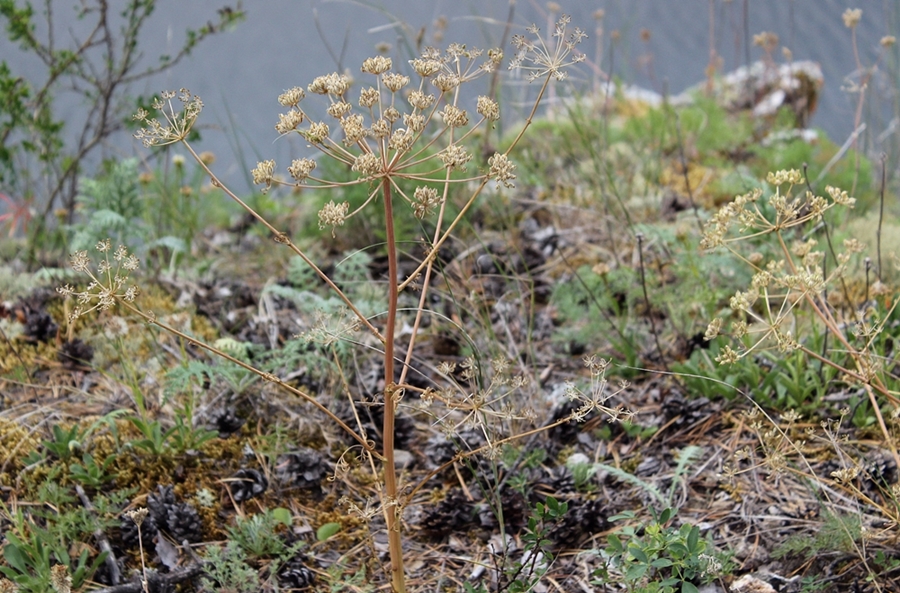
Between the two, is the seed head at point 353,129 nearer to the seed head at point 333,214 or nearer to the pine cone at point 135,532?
the seed head at point 333,214

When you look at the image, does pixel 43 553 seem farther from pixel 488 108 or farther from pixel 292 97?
pixel 488 108

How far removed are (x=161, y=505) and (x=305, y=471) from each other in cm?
41

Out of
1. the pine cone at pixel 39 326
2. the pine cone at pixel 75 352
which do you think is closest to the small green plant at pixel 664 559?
the pine cone at pixel 75 352

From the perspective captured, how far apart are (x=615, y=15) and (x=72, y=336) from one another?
23.8 ft

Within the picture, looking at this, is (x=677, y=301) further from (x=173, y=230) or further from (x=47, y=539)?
(x=173, y=230)

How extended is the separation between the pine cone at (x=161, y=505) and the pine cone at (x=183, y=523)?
2 centimetres

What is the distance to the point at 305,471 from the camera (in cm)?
212

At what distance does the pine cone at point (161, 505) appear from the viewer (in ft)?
6.15

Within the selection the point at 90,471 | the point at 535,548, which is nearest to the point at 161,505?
the point at 90,471

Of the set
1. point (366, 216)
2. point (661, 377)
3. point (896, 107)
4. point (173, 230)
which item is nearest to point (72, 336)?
point (173, 230)

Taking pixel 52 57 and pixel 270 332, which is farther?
pixel 52 57

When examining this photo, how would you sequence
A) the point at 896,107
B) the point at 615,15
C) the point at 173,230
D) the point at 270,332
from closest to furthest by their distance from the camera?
the point at 270,332 < the point at 173,230 < the point at 896,107 < the point at 615,15

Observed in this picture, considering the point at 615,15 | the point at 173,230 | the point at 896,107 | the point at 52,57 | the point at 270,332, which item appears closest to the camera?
the point at 270,332

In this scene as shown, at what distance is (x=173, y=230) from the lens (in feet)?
12.1
